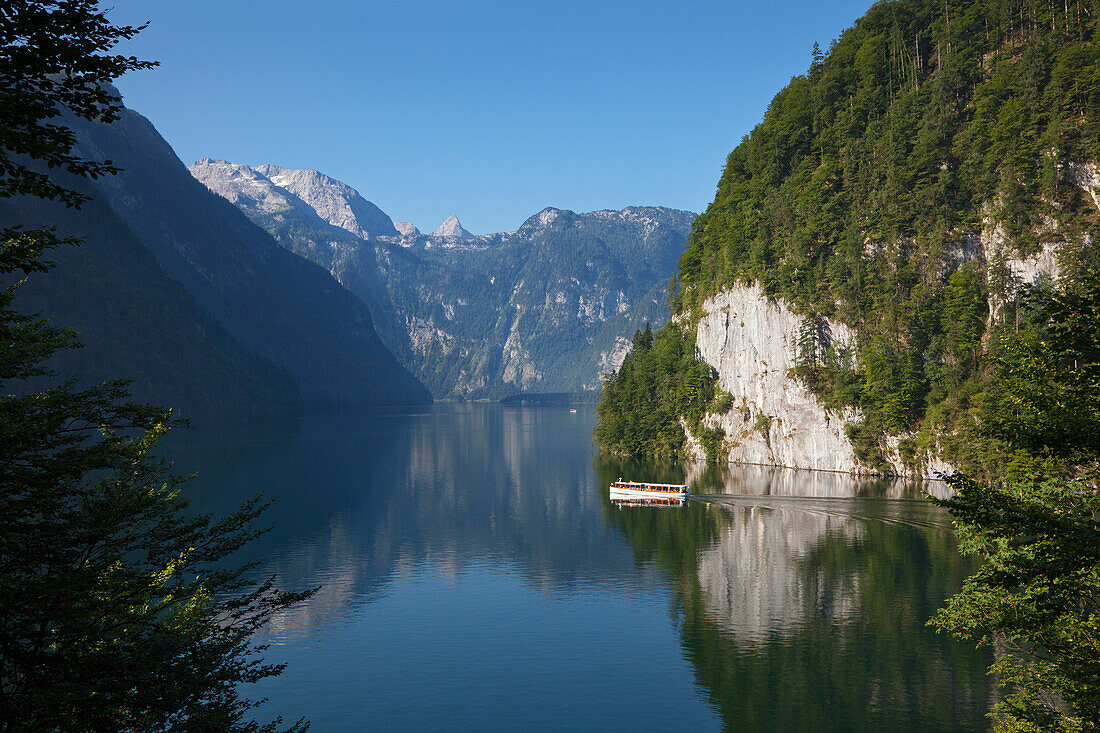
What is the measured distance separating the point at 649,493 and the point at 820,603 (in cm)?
4244

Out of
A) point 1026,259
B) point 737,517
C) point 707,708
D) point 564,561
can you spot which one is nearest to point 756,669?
point 707,708

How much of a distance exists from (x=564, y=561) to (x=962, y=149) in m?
87.4

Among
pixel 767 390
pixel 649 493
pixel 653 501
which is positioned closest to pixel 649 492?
pixel 649 493

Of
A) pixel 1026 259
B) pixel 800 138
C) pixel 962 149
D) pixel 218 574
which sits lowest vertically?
pixel 218 574

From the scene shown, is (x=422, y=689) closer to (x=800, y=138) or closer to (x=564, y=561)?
(x=564, y=561)

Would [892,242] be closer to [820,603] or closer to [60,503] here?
[820,603]

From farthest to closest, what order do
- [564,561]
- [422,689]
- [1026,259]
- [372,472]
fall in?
1. [372,472]
2. [1026,259]
3. [564,561]
4. [422,689]

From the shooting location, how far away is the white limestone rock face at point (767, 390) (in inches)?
4530

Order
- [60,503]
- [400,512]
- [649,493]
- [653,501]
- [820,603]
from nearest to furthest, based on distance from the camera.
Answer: [60,503], [820,603], [400,512], [649,493], [653,501]

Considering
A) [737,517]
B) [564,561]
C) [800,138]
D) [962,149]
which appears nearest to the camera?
[564,561]

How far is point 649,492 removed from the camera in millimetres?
97688

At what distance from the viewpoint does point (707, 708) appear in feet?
128

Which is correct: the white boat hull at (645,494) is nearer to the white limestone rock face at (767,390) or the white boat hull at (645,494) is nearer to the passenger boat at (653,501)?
the passenger boat at (653,501)

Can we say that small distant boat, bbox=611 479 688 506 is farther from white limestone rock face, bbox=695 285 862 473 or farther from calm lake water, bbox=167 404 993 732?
white limestone rock face, bbox=695 285 862 473
